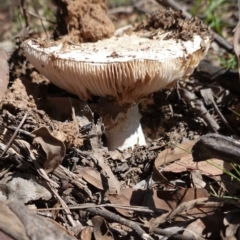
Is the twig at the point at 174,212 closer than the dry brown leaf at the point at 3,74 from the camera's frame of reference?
Yes

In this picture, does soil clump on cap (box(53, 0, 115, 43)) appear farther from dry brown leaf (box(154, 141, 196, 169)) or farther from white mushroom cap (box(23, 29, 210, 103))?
dry brown leaf (box(154, 141, 196, 169))

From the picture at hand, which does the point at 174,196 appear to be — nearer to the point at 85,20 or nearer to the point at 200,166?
the point at 200,166

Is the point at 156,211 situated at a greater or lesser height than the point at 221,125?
lesser

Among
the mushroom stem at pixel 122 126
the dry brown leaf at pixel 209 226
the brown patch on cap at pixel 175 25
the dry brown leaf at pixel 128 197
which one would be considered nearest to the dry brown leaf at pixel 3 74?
the mushroom stem at pixel 122 126

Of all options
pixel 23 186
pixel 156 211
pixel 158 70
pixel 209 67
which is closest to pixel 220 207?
pixel 156 211

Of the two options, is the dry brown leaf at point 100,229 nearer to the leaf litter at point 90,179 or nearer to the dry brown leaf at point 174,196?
the leaf litter at point 90,179

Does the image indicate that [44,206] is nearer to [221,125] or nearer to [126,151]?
[126,151]
